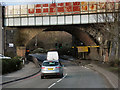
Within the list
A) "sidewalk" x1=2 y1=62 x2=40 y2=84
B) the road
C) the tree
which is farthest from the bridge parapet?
the road

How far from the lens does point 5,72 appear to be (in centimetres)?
3055

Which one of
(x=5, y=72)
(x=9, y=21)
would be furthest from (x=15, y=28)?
(x=5, y=72)

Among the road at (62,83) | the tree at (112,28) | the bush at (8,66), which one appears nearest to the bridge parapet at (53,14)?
the tree at (112,28)

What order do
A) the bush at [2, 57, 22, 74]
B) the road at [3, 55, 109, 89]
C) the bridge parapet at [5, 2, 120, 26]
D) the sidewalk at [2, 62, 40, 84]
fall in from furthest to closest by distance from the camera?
the bridge parapet at [5, 2, 120, 26], the bush at [2, 57, 22, 74], the sidewalk at [2, 62, 40, 84], the road at [3, 55, 109, 89]

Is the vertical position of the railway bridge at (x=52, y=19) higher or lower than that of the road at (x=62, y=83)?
higher

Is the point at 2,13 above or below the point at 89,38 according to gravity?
above

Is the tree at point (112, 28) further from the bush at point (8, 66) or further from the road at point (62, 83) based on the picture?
the bush at point (8, 66)

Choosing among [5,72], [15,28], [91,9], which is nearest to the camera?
[5,72]

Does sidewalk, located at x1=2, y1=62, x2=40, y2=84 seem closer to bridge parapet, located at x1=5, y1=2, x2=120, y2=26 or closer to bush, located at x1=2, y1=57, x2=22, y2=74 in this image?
bush, located at x1=2, y1=57, x2=22, y2=74

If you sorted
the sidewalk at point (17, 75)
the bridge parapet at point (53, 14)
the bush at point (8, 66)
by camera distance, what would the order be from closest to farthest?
the sidewalk at point (17, 75), the bush at point (8, 66), the bridge parapet at point (53, 14)

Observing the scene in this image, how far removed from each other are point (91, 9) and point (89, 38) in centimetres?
865

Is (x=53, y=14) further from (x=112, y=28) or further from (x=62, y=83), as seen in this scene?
(x=62, y=83)

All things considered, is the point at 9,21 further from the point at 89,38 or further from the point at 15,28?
the point at 89,38

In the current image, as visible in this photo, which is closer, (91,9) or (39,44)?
(91,9)
